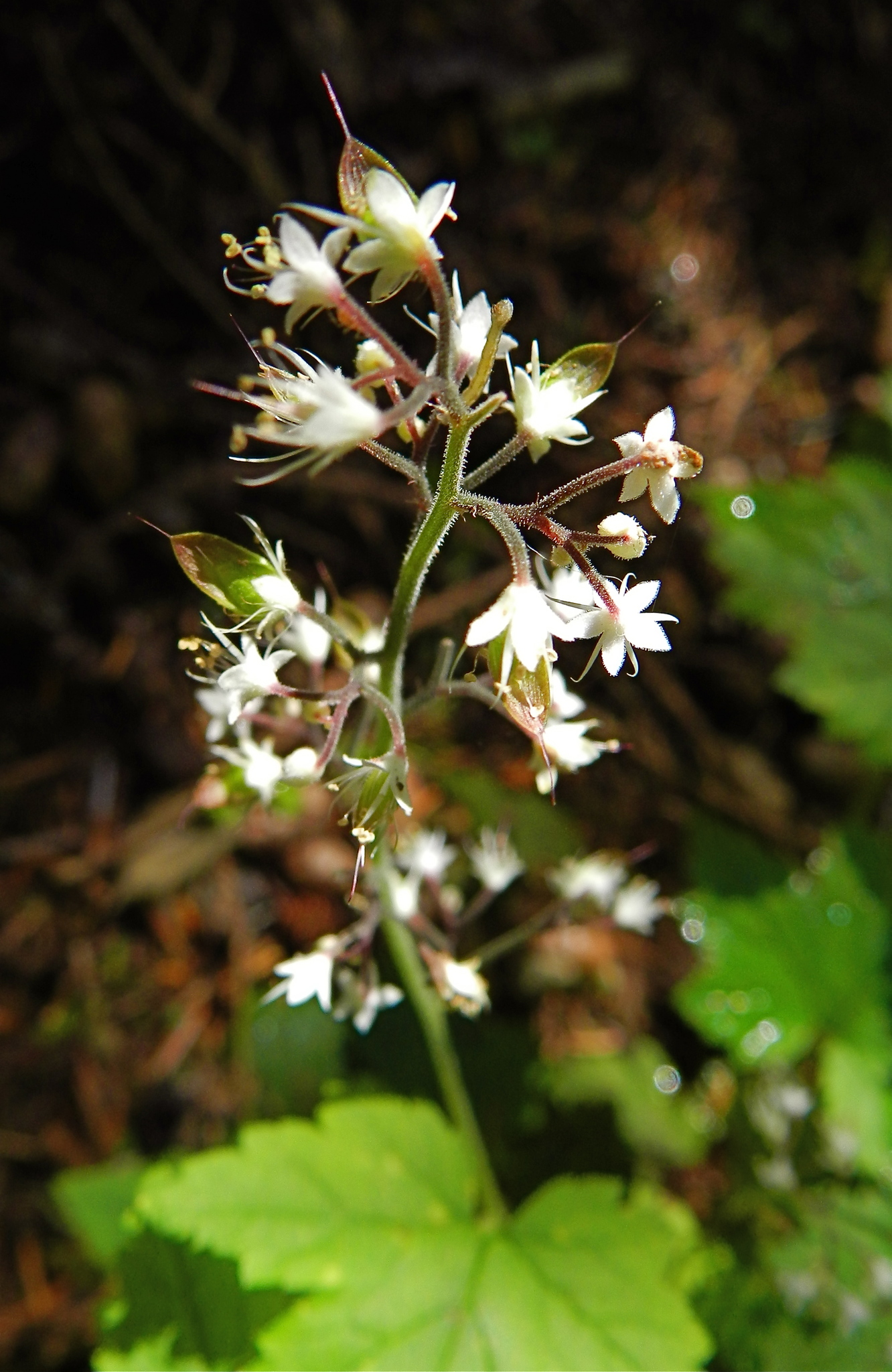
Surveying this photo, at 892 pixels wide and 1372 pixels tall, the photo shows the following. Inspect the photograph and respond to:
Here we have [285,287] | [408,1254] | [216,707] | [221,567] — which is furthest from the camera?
[408,1254]

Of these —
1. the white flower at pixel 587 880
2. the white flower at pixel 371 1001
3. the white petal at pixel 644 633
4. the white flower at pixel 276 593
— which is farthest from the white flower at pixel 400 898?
the white petal at pixel 644 633

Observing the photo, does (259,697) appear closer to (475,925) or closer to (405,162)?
(475,925)

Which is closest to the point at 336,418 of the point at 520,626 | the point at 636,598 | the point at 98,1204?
the point at 520,626

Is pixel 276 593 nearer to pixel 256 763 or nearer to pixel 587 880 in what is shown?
pixel 256 763

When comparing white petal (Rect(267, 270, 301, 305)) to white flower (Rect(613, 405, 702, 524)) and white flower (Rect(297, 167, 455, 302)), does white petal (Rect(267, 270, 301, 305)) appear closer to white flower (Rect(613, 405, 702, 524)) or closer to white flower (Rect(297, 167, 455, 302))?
white flower (Rect(297, 167, 455, 302))

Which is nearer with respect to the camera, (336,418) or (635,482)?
(336,418)

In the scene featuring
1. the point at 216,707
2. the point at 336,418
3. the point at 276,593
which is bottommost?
the point at 216,707

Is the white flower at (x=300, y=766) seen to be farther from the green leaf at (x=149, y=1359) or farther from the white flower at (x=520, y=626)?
the green leaf at (x=149, y=1359)
